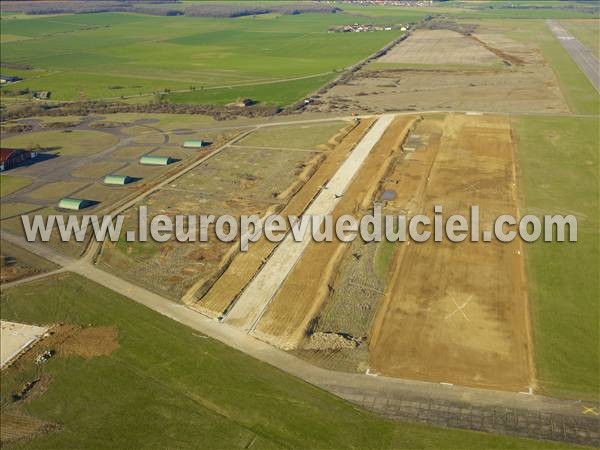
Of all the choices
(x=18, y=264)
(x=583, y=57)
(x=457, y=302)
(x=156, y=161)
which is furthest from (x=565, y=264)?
(x=583, y=57)

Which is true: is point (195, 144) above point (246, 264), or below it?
above

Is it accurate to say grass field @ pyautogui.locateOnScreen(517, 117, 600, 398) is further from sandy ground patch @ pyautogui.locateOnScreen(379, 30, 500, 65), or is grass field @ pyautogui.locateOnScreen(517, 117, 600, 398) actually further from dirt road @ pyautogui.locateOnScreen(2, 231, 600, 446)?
sandy ground patch @ pyautogui.locateOnScreen(379, 30, 500, 65)

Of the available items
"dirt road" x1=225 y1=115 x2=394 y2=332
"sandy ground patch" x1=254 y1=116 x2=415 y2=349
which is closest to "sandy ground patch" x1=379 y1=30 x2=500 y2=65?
"dirt road" x1=225 y1=115 x2=394 y2=332

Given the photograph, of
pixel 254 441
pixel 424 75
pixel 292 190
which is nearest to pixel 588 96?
pixel 424 75

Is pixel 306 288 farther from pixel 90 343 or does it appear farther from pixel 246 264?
pixel 90 343

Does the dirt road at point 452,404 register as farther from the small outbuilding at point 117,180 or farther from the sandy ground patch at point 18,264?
the small outbuilding at point 117,180

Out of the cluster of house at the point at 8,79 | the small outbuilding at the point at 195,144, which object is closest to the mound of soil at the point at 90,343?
the small outbuilding at the point at 195,144
